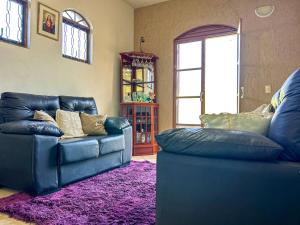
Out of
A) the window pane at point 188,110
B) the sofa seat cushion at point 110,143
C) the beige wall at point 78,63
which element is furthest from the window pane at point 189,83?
the sofa seat cushion at point 110,143

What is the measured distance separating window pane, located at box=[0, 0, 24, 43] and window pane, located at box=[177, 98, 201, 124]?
2.94 m

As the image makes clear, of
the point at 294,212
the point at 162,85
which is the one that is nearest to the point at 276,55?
the point at 162,85

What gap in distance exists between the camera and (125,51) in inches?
184

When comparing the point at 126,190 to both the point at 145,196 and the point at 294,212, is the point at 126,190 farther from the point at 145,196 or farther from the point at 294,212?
the point at 294,212

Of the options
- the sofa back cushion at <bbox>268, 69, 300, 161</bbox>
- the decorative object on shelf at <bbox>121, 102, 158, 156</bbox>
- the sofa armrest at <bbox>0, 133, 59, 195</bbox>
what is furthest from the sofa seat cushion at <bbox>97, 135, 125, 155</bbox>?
the sofa back cushion at <bbox>268, 69, 300, 161</bbox>

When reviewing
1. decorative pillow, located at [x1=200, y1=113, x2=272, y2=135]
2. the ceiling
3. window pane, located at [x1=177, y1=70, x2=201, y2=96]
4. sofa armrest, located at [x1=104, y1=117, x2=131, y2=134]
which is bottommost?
sofa armrest, located at [x1=104, y1=117, x2=131, y2=134]

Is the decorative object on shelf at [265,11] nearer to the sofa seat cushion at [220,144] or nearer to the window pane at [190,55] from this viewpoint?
the window pane at [190,55]

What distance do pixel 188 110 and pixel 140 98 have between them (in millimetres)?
994

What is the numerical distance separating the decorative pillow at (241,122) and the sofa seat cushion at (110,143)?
4.70 ft

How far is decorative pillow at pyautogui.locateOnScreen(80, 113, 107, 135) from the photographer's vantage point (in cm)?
295

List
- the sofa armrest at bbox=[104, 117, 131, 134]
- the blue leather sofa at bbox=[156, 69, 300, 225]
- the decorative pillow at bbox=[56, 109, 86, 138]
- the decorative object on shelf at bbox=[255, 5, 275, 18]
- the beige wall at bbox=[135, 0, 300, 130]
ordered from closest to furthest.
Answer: the blue leather sofa at bbox=[156, 69, 300, 225] → the decorative pillow at bbox=[56, 109, 86, 138] → the sofa armrest at bbox=[104, 117, 131, 134] → the decorative object on shelf at bbox=[255, 5, 275, 18] → the beige wall at bbox=[135, 0, 300, 130]

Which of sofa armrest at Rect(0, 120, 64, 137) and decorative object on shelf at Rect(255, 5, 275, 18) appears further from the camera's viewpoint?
decorative object on shelf at Rect(255, 5, 275, 18)

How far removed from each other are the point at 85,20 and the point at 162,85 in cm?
188

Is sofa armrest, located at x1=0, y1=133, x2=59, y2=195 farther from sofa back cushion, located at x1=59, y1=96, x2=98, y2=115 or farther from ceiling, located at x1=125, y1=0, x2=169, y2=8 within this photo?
ceiling, located at x1=125, y1=0, x2=169, y2=8
